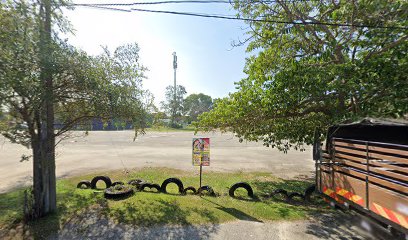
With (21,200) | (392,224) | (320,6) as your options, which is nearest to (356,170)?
(392,224)

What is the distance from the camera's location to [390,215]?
319cm

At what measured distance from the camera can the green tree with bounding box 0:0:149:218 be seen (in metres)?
4.20

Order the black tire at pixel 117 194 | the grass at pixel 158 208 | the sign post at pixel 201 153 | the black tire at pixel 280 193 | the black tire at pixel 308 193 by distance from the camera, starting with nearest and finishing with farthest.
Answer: the grass at pixel 158 208 → the black tire at pixel 117 194 → the black tire at pixel 308 193 → the black tire at pixel 280 193 → the sign post at pixel 201 153

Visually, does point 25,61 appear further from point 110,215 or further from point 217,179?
point 217,179

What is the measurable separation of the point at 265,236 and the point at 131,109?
13.8 feet

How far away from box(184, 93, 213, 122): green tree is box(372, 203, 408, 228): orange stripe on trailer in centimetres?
8316

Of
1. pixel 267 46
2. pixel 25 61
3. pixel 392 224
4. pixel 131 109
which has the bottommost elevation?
pixel 392 224

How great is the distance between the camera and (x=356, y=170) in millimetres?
3936

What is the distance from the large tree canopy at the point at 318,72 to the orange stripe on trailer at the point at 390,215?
277 cm

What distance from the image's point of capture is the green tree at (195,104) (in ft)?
302

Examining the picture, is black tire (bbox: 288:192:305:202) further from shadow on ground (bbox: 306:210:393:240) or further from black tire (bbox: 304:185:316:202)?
shadow on ground (bbox: 306:210:393:240)

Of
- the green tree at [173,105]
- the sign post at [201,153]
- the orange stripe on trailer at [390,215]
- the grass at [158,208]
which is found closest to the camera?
the orange stripe on trailer at [390,215]

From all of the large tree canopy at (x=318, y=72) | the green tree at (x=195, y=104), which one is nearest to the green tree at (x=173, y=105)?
the green tree at (x=195, y=104)

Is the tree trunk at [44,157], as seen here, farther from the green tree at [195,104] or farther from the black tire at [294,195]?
the green tree at [195,104]
